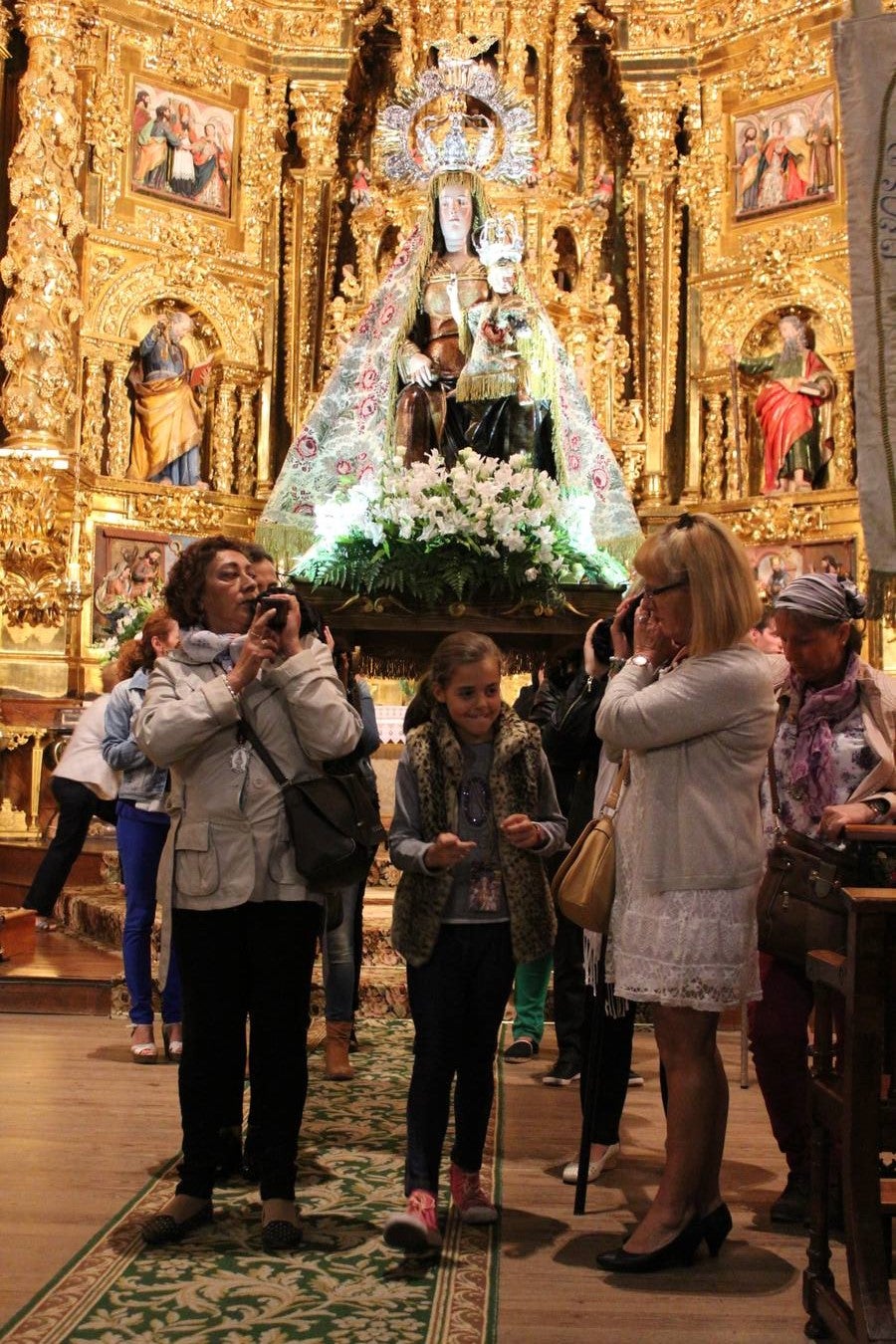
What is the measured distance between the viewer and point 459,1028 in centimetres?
343

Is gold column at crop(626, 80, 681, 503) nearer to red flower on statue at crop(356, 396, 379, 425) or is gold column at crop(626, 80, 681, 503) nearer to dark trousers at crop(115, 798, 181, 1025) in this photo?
red flower on statue at crop(356, 396, 379, 425)

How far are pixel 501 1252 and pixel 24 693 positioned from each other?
29.9 ft

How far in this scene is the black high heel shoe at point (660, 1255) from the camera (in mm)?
3176

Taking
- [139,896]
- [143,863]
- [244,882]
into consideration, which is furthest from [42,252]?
[244,882]

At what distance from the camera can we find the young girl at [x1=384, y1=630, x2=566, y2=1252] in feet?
11.1

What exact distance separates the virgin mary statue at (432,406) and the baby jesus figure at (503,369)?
2cm

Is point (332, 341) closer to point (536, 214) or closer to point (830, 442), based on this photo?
point (536, 214)

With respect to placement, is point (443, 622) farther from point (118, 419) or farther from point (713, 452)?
point (713, 452)

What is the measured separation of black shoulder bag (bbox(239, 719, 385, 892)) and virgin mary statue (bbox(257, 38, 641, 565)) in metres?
5.25

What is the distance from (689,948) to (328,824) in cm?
90

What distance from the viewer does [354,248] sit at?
14.3 metres

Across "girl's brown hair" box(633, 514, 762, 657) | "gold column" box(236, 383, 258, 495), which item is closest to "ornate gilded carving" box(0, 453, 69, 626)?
"gold column" box(236, 383, 258, 495)

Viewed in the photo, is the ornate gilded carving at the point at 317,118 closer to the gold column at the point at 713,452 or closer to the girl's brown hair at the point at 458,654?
the gold column at the point at 713,452

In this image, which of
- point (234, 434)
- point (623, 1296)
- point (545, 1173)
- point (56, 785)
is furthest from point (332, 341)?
point (623, 1296)
